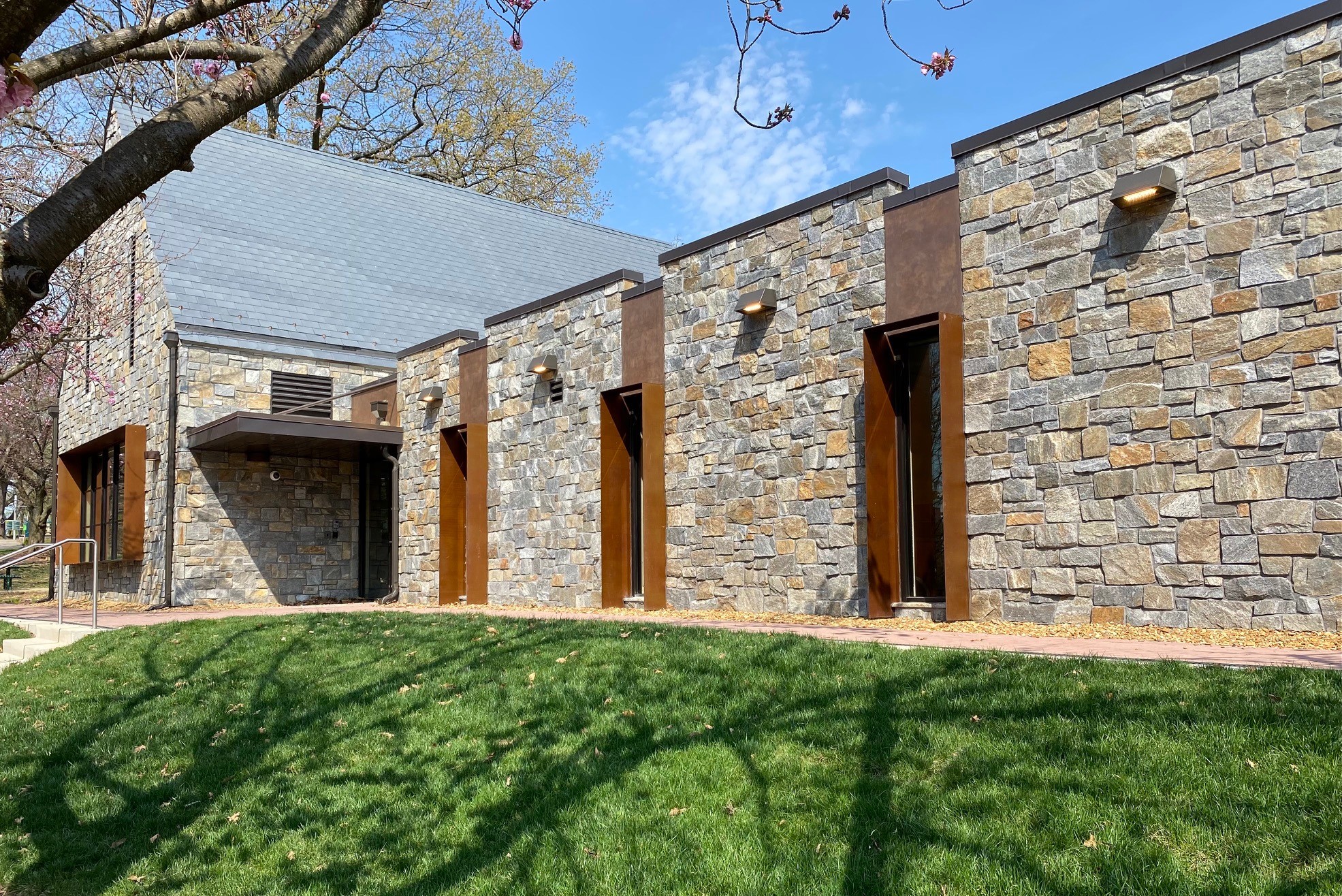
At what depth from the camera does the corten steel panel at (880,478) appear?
29.5 ft

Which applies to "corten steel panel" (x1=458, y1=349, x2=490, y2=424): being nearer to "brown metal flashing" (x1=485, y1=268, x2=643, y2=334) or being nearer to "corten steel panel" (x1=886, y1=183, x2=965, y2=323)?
"brown metal flashing" (x1=485, y1=268, x2=643, y2=334)

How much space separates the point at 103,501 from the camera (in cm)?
1877

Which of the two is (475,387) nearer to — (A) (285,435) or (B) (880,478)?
(A) (285,435)

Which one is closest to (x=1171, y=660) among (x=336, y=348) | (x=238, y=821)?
(x=238, y=821)

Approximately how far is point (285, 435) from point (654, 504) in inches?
262

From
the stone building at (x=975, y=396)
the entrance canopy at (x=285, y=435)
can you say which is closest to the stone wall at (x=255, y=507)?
the entrance canopy at (x=285, y=435)

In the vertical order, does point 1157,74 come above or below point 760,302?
above

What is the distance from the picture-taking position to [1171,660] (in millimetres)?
5348

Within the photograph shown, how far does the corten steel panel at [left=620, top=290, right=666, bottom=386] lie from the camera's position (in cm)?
1154

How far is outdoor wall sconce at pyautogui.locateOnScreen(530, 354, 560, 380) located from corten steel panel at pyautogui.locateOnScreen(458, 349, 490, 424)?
1408 millimetres

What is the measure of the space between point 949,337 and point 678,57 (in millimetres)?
3949

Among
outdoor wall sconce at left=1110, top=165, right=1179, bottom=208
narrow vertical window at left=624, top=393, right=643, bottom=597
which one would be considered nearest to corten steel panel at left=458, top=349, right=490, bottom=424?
narrow vertical window at left=624, top=393, right=643, bottom=597

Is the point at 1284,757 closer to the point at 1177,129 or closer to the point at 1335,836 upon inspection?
the point at 1335,836

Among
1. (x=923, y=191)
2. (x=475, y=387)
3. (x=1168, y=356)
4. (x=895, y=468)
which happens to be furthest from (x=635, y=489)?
(x=1168, y=356)
